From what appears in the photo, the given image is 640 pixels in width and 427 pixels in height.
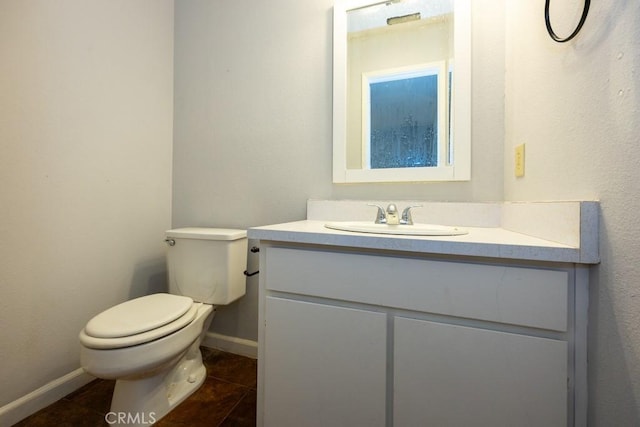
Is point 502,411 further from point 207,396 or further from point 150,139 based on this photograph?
point 150,139

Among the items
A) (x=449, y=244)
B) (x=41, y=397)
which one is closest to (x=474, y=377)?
(x=449, y=244)

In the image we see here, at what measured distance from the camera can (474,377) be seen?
68 cm

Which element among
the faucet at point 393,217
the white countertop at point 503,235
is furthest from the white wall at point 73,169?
the faucet at point 393,217

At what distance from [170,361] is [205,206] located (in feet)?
2.76

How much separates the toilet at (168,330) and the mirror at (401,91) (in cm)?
72

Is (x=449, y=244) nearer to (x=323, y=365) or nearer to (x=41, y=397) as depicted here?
(x=323, y=365)

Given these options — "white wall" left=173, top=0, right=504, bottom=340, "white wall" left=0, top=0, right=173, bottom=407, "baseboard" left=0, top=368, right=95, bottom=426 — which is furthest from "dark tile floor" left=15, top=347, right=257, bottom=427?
"white wall" left=173, top=0, right=504, bottom=340

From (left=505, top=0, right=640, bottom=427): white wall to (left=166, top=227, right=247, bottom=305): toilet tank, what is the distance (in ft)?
4.09

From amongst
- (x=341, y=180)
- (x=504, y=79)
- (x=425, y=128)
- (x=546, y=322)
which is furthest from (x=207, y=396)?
(x=504, y=79)

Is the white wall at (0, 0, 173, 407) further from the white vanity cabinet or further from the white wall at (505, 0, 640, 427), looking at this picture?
the white wall at (505, 0, 640, 427)

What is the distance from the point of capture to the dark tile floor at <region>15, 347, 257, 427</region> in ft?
3.59

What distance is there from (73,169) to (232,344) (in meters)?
1.17

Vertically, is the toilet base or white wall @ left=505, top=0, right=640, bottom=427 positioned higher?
white wall @ left=505, top=0, right=640, bottom=427

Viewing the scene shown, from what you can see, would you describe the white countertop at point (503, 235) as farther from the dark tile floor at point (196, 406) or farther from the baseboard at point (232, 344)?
the baseboard at point (232, 344)
